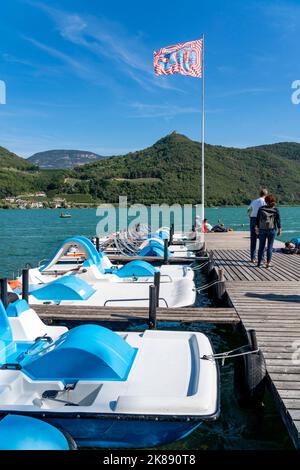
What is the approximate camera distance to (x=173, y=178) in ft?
436

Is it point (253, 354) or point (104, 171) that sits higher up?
point (104, 171)

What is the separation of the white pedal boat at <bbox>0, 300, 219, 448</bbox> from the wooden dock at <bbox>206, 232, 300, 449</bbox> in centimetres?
72

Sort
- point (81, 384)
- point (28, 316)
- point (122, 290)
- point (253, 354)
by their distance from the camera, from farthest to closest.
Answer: point (122, 290), point (28, 316), point (253, 354), point (81, 384)

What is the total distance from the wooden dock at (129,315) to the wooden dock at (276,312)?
384 millimetres

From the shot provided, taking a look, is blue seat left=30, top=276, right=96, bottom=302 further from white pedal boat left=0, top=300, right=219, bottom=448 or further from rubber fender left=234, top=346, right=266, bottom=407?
rubber fender left=234, top=346, right=266, bottom=407

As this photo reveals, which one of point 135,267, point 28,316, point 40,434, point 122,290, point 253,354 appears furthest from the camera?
point 135,267

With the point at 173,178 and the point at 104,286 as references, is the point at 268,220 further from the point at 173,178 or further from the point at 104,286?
the point at 173,178

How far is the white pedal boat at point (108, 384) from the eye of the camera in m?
4.22

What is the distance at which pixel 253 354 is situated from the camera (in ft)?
16.7

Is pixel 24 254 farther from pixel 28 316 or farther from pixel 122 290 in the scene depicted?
pixel 28 316

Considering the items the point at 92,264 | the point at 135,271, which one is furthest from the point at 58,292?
the point at 135,271

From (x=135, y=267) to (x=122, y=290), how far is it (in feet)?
6.37

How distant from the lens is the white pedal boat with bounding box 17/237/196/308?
367 inches

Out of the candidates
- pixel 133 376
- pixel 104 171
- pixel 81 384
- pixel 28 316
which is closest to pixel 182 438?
pixel 133 376
